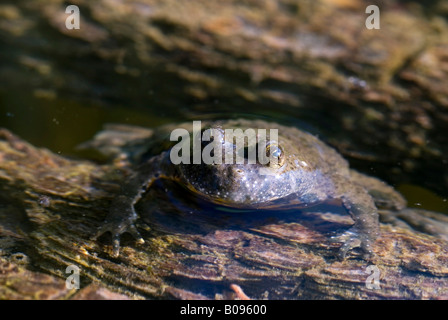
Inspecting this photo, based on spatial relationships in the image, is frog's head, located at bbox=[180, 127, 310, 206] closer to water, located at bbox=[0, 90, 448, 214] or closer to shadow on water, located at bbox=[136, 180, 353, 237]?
shadow on water, located at bbox=[136, 180, 353, 237]

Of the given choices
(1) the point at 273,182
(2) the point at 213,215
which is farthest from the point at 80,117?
(1) the point at 273,182

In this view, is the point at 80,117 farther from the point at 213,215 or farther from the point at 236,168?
the point at 236,168

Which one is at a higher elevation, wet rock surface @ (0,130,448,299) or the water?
the water

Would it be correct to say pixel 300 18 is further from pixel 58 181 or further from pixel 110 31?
pixel 58 181

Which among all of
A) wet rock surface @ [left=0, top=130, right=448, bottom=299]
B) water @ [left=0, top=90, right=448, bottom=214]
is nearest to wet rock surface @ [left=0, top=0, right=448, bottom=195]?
water @ [left=0, top=90, right=448, bottom=214]

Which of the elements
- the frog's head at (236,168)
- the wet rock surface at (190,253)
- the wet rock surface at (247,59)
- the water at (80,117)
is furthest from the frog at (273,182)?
the wet rock surface at (247,59)

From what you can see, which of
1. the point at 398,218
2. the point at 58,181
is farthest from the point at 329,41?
the point at 58,181

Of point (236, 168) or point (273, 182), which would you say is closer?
point (236, 168)

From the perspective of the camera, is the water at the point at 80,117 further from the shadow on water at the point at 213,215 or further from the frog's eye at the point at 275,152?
the frog's eye at the point at 275,152
